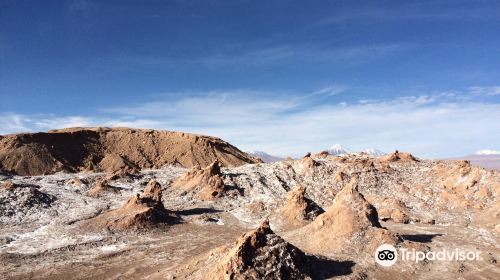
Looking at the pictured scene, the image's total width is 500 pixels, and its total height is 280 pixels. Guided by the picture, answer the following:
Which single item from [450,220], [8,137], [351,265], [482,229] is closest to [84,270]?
[351,265]

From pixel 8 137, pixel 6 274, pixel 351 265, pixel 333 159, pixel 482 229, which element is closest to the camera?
pixel 351 265

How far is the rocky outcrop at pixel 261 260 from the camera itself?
1728 cm

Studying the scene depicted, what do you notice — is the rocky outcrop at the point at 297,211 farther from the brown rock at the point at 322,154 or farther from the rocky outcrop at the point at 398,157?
the brown rock at the point at 322,154

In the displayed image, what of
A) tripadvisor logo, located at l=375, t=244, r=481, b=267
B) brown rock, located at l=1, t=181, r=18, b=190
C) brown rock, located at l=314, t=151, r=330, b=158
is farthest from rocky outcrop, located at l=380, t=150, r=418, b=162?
brown rock, located at l=1, t=181, r=18, b=190

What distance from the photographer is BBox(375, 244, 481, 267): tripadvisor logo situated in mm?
22203

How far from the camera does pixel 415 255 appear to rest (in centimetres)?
2288

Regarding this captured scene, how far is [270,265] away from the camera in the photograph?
1794 cm

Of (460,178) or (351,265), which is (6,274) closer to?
(351,265)

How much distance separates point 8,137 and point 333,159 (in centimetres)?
5153

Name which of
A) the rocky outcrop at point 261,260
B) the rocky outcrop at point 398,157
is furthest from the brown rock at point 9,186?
the rocky outcrop at point 398,157

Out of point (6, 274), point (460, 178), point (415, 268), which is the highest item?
point (460, 178)

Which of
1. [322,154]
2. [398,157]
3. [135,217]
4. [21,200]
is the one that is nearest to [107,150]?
[322,154]

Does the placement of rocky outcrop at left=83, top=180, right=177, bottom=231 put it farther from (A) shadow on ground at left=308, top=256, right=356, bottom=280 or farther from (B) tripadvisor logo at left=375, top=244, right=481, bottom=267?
(B) tripadvisor logo at left=375, top=244, right=481, bottom=267

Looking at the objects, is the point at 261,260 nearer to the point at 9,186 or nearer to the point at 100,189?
the point at 100,189
